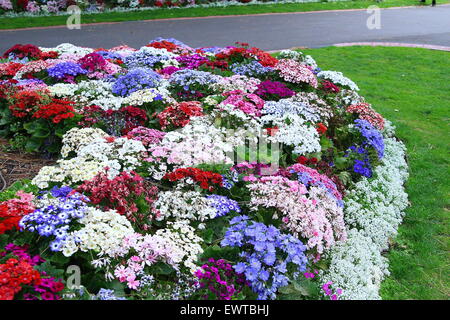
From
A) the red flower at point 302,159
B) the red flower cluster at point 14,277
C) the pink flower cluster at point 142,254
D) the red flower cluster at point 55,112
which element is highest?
the red flower cluster at point 55,112

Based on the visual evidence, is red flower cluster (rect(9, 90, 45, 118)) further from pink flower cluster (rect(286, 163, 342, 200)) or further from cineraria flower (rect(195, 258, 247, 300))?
cineraria flower (rect(195, 258, 247, 300))

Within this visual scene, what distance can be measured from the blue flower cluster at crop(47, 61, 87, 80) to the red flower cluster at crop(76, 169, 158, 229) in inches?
147

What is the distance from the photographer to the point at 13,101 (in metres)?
6.38

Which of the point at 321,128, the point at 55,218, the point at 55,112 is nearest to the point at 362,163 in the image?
the point at 321,128

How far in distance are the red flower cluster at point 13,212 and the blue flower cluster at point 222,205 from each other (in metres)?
1.56

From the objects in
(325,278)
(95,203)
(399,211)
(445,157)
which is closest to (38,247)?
(95,203)

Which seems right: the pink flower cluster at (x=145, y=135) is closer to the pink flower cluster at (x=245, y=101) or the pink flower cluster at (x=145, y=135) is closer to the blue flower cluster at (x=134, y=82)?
the pink flower cluster at (x=245, y=101)

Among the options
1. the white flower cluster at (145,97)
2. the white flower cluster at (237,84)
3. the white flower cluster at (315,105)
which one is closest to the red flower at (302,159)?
the white flower cluster at (315,105)

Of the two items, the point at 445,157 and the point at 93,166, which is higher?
the point at 93,166

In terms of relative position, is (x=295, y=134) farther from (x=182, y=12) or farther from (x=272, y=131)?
(x=182, y=12)

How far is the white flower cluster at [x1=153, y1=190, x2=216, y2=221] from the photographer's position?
420cm

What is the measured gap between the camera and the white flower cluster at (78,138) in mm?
5305
